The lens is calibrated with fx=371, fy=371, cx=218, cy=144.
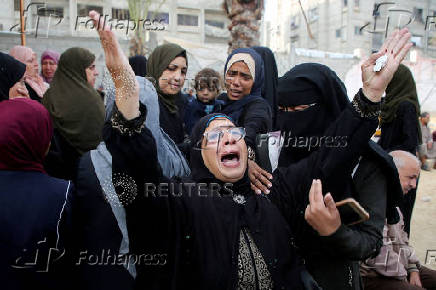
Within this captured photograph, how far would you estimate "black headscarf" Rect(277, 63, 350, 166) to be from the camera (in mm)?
1845

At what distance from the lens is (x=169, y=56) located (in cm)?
274

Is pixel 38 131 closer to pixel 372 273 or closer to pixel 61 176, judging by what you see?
pixel 61 176

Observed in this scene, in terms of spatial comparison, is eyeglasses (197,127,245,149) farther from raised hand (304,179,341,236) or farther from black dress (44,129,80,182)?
black dress (44,129,80,182)

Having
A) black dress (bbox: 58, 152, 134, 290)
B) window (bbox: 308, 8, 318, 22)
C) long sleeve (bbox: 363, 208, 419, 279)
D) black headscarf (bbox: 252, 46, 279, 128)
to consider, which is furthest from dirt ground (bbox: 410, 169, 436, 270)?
window (bbox: 308, 8, 318, 22)

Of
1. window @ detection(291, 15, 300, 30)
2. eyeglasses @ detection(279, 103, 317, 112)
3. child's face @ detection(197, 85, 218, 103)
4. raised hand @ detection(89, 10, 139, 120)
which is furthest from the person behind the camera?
window @ detection(291, 15, 300, 30)

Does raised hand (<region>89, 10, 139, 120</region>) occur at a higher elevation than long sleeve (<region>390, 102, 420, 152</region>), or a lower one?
higher

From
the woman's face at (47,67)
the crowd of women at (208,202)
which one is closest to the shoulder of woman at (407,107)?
the crowd of women at (208,202)

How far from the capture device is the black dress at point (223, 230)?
151cm

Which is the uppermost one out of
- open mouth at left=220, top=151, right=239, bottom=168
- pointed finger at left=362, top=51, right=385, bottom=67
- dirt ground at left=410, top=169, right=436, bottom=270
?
pointed finger at left=362, top=51, right=385, bottom=67

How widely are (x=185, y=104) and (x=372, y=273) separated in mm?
2146

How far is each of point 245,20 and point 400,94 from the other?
8.65ft

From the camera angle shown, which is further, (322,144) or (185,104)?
(185,104)

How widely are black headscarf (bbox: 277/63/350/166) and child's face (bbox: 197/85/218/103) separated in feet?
5.35

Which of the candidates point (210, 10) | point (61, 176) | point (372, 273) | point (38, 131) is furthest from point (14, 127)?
point (210, 10)
